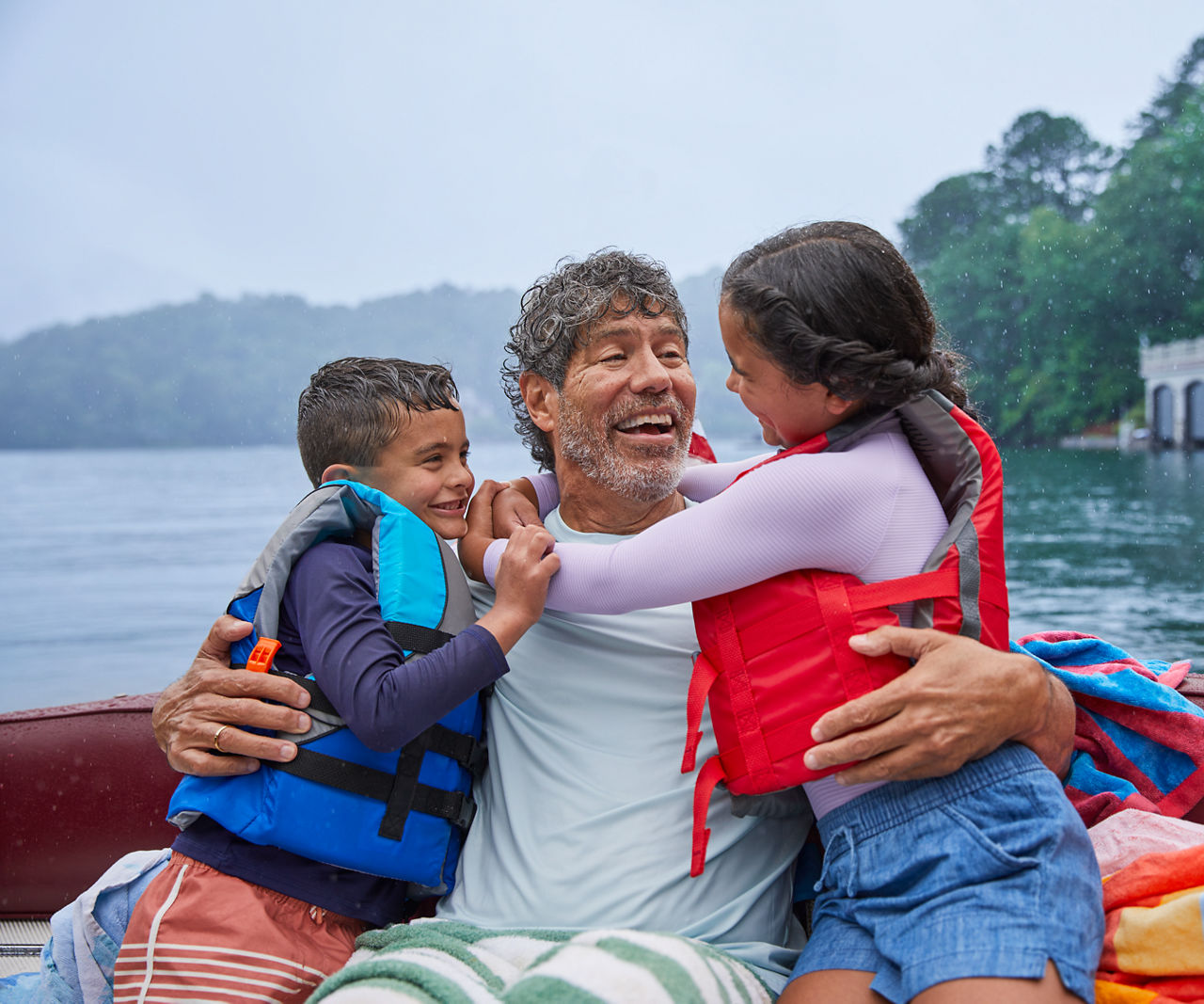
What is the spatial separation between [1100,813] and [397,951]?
1.11m

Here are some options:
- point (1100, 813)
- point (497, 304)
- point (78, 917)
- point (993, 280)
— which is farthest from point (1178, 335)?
point (78, 917)

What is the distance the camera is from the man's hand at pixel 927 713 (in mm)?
1171

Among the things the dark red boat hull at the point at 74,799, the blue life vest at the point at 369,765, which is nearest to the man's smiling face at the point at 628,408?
the blue life vest at the point at 369,765

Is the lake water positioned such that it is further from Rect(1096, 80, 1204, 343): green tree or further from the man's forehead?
Rect(1096, 80, 1204, 343): green tree

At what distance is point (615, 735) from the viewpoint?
1.63 metres

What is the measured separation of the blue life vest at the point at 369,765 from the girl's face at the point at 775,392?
0.60 meters

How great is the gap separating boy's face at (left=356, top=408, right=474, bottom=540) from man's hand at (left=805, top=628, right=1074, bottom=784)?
86cm

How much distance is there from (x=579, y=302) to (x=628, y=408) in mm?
241

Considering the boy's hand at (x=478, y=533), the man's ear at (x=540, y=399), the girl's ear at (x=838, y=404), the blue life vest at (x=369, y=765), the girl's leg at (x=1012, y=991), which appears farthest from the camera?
the man's ear at (x=540, y=399)

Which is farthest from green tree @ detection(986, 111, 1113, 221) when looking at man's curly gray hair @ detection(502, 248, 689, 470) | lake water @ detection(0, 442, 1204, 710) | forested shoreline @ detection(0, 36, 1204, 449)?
man's curly gray hair @ detection(502, 248, 689, 470)

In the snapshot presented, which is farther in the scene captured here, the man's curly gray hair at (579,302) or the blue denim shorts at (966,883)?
the man's curly gray hair at (579,302)

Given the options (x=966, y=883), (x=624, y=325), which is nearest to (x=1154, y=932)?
(x=966, y=883)

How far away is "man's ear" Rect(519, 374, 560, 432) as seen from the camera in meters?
1.97

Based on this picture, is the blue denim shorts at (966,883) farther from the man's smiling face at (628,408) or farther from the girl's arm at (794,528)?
the man's smiling face at (628,408)
